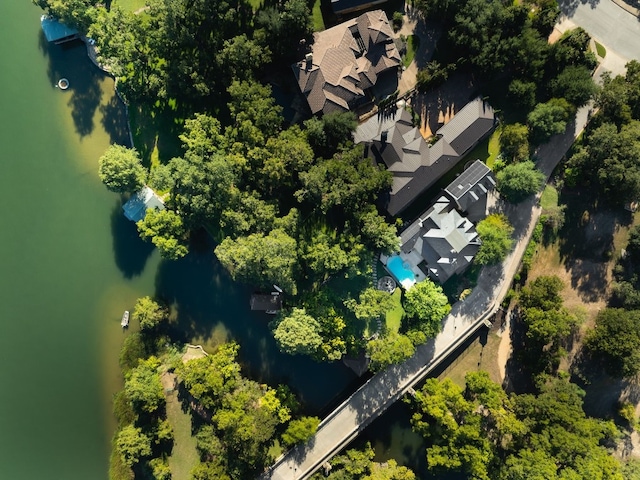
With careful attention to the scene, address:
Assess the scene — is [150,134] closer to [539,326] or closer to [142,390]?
[142,390]

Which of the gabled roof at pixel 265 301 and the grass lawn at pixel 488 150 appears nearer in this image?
the gabled roof at pixel 265 301

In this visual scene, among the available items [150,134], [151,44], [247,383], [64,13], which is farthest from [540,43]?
[64,13]

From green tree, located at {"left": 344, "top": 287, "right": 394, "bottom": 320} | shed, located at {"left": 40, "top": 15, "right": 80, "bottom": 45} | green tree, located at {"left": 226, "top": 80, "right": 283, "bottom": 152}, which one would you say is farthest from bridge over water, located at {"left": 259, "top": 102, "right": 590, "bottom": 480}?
shed, located at {"left": 40, "top": 15, "right": 80, "bottom": 45}

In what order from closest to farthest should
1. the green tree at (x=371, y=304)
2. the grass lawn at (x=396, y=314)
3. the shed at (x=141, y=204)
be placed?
1. the green tree at (x=371, y=304)
2. the shed at (x=141, y=204)
3. the grass lawn at (x=396, y=314)

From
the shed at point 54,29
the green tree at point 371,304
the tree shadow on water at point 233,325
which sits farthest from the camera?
the tree shadow on water at point 233,325

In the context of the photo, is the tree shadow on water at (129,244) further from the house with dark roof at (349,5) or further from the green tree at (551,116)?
the green tree at (551,116)

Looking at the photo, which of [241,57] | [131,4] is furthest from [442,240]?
[131,4]

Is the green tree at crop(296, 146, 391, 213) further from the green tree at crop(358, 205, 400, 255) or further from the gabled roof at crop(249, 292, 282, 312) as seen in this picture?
the gabled roof at crop(249, 292, 282, 312)

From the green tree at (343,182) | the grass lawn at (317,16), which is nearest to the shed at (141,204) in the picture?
the green tree at (343,182)
